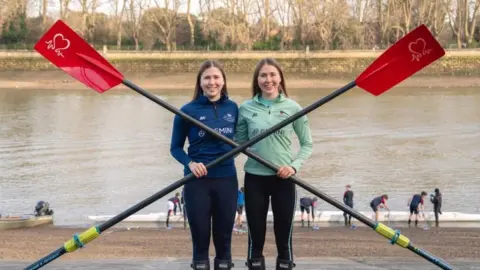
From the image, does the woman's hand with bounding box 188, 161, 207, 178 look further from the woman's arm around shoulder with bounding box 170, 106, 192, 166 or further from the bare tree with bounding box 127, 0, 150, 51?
the bare tree with bounding box 127, 0, 150, 51

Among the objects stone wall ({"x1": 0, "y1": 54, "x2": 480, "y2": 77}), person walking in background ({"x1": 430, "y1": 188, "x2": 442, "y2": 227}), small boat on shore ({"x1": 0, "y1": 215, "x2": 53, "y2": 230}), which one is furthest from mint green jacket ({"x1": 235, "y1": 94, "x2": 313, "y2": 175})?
stone wall ({"x1": 0, "y1": 54, "x2": 480, "y2": 77})

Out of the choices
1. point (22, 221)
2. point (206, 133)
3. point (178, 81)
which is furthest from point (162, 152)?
point (178, 81)

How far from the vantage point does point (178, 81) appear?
42125 millimetres

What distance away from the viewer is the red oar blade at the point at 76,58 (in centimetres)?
453

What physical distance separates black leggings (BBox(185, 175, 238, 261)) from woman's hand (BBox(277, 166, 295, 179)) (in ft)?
0.90

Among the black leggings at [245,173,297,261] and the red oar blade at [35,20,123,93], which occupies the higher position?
the red oar blade at [35,20,123,93]

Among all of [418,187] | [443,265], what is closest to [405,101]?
[418,187]

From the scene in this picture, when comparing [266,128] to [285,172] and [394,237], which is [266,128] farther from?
[394,237]

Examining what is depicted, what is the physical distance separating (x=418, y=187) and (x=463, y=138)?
7.73 m

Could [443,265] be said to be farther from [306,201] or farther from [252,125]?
[306,201]

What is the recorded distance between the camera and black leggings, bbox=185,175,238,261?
439 cm

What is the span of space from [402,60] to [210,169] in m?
1.23

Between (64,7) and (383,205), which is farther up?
(64,7)

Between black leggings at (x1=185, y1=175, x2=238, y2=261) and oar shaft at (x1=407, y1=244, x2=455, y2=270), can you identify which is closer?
black leggings at (x1=185, y1=175, x2=238, y2=261)
